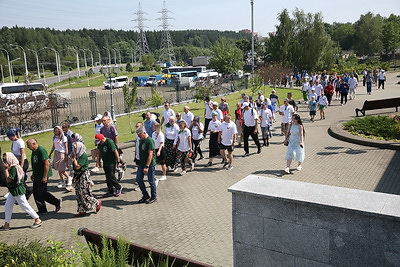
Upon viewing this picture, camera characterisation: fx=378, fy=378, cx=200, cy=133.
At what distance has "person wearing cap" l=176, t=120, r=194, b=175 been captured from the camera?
1043 cm

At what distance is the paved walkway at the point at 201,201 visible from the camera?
6762 mm

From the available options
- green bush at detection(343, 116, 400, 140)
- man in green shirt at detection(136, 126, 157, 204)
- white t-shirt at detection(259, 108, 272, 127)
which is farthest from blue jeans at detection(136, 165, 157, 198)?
green bush at detection(343, 116, 400, 140)

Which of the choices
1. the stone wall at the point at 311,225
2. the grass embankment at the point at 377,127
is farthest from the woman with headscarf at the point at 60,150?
the grass embankment at the point at 377,127

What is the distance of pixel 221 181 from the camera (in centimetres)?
998

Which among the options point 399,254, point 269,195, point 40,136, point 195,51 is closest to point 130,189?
point 269,195

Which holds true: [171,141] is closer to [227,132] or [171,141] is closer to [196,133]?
[196,133]

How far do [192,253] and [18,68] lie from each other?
87688 mm

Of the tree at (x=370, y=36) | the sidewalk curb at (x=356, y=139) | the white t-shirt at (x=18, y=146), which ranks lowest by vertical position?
the sidewalk curb at (x=356, y=139)

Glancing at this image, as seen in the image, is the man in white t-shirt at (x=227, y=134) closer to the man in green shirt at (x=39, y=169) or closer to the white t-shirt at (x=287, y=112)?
the white t-shirt at (x=287, y=112)

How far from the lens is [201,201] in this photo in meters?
8.59

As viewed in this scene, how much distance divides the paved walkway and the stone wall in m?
1.69

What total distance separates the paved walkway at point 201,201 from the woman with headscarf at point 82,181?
25 centimetres

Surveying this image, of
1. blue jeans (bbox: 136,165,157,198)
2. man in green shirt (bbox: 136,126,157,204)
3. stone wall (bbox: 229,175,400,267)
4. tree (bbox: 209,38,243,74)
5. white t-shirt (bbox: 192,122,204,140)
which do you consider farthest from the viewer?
tree (bbox: 209,38,243,74)

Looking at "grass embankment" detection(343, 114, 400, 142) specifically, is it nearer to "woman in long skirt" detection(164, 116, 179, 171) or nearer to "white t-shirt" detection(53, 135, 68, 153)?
"woman in long skirt" detection(164, 116, 179, 171)
